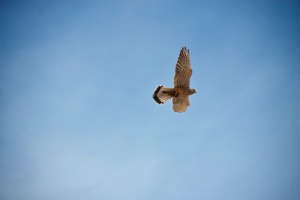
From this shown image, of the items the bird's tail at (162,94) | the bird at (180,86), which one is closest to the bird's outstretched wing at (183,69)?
the bird at (180,86)

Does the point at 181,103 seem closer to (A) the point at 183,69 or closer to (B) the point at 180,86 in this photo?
(B) the point at 180,86

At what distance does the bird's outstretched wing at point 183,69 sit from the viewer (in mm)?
9555

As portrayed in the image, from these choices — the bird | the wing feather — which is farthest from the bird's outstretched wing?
the wing feather

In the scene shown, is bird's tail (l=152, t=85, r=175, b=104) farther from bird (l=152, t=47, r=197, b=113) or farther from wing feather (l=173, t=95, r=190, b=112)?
wing feather (l=173, t=95, r=190, b=112)

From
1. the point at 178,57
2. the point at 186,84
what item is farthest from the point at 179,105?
the point at 178,57

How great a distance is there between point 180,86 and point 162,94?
2.73 ft

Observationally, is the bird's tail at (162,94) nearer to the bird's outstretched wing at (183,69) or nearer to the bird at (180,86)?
the bird at (180,86)

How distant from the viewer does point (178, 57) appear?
9.50m

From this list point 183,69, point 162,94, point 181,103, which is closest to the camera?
point 183,69

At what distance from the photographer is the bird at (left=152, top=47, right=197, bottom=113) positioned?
31.4ft

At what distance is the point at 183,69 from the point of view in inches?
381

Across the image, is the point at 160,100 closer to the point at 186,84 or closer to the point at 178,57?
the point at 186,84

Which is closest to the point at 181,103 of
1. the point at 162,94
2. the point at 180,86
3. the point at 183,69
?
the point at 180,86

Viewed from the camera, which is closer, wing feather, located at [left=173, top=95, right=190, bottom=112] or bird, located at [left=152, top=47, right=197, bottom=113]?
bird, located at [left=152, top=47, right=197, bottom=113]
